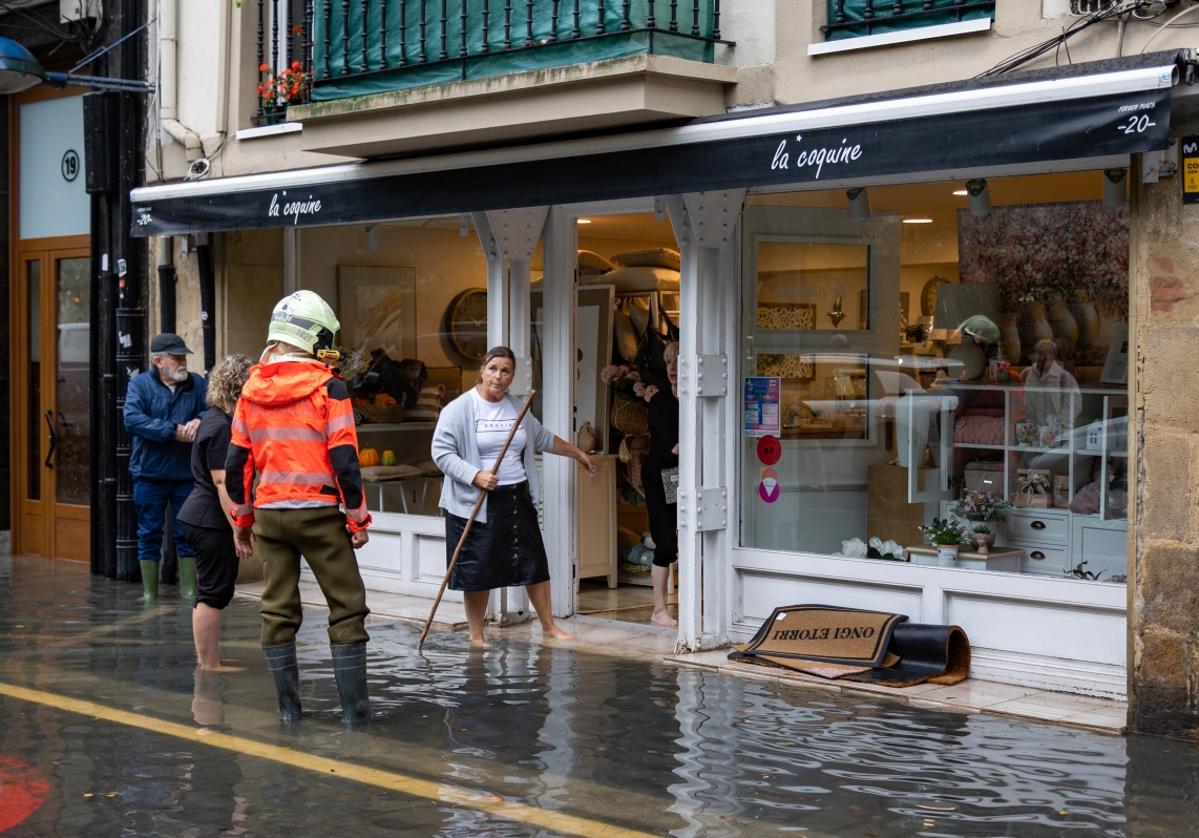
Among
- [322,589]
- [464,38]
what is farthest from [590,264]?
[322,589]

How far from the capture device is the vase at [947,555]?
28.8 feet

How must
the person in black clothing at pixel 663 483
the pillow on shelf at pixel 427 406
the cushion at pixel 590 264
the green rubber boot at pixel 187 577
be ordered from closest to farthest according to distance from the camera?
1. the person in black clothing at pixel 663 483
2. the green rubber boot at pixel 187 577
3. the pillow on shelf at pixel 427 406
4. the cushion at pixel 590 264

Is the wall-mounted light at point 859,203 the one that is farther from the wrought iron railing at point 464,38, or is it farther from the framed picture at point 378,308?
the framed picture at point 378,308

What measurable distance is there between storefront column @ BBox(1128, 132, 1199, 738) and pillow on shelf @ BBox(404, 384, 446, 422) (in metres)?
5.77

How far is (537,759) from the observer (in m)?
6.89

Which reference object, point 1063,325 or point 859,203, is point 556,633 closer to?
point 859,203

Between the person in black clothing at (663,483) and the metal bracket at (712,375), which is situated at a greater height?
the metal bracket at (712,375)

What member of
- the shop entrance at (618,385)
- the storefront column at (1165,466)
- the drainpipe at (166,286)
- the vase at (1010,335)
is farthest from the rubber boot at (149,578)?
the storefront column at (1165,466)

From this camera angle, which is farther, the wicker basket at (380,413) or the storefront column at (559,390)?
the wicker basket at (380,413)

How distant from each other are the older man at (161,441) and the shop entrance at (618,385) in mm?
2822

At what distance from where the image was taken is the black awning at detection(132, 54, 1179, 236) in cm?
701

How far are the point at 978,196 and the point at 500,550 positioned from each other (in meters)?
3.43

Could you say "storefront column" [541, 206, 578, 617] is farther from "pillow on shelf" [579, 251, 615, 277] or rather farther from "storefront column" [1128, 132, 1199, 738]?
"storefront column" [1128, 132, 1199, 738]

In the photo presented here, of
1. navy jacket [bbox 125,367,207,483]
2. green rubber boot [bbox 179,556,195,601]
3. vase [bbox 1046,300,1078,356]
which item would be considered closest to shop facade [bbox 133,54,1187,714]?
vase [bbox 1046,300,1078,356]
